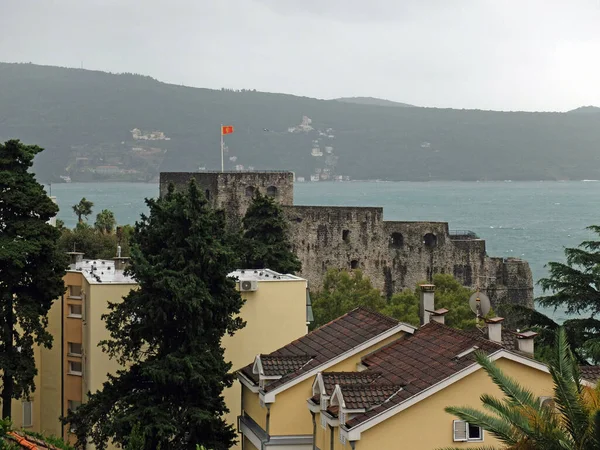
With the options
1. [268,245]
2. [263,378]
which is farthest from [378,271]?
[263,378]

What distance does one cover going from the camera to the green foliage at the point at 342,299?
207 ft

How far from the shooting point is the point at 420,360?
89.0ft

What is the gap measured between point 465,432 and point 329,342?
245 inches

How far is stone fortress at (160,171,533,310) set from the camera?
81.9 meters

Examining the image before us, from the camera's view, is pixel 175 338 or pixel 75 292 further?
→ pixel 75 292

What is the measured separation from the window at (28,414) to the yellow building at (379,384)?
1478cm

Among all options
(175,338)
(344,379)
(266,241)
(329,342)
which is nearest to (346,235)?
(266,241)

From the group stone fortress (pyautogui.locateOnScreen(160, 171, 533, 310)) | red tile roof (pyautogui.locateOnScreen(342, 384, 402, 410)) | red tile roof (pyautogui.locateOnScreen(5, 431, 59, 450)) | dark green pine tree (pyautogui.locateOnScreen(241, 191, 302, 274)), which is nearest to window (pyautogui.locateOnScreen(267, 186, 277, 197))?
stone fortress (pyautogui.locateOnScreen(160, 171, 533, 310))

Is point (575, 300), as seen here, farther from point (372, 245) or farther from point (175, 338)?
point (372, 245)

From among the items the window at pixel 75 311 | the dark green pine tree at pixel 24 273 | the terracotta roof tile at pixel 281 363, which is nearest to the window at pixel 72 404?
the window at pixel 75 311

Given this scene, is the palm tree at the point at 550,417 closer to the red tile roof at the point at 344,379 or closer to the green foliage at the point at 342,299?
the red tile roof at the point at 344,379

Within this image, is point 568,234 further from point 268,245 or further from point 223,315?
point 223,315

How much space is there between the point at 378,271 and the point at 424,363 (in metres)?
56.6

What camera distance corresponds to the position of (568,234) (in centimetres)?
18662
